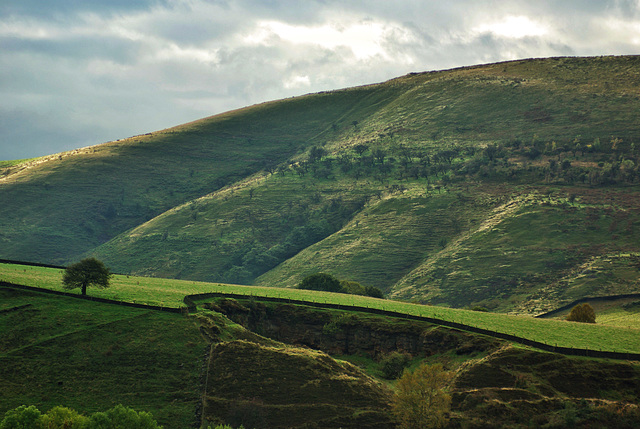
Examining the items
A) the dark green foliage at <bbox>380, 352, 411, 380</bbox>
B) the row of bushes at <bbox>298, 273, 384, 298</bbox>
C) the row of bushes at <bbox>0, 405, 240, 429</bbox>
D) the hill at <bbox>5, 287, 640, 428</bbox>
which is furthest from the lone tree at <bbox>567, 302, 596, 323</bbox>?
the row of bushes at <bbox>0, 405, 240, 429</bbox>

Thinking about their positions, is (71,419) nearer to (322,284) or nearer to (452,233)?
(322,284)

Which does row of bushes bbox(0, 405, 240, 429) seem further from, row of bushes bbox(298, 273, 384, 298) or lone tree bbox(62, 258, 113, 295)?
row of bushes bbox(298, 273, 384, 298)

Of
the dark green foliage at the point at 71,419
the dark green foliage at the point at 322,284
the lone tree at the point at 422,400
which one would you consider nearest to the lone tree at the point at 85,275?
the dark green foliage at the point at 71,419

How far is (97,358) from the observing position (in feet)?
171

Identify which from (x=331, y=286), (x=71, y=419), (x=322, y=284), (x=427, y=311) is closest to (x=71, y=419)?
(x=71, y=419)

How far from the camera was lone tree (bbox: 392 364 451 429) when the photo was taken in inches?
1864

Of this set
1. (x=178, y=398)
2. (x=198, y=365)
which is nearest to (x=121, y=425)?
(x=178, y=398)

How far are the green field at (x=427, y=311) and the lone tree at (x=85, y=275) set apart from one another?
1.50m

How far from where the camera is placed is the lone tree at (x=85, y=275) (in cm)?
6272

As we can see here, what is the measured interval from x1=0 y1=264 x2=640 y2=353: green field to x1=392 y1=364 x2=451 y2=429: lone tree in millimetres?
14764

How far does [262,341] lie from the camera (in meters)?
58.7

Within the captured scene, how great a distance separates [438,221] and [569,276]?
43165mm

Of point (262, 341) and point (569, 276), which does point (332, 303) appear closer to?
point (262, 341)

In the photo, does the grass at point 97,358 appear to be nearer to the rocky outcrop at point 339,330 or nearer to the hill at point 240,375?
the hill at point 240,375
